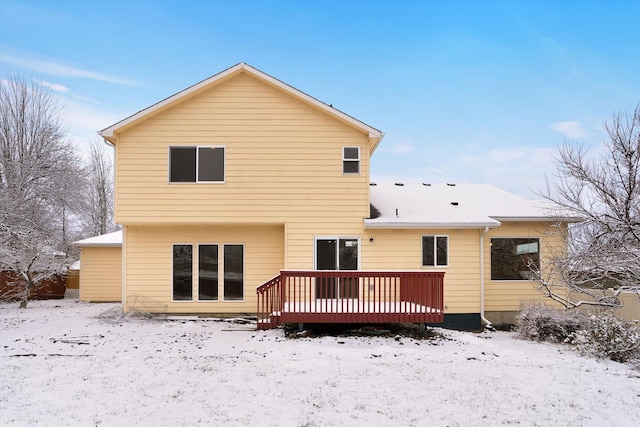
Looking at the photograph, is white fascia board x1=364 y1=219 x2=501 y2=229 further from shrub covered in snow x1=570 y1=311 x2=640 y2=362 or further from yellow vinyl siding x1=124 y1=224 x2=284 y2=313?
shrub covered in snow x1=570 y1=311 x2=640 y2=362

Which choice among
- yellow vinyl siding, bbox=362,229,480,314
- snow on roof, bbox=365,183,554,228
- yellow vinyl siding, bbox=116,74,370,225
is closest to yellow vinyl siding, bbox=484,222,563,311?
snow on roof, bbox=365,183,554,228

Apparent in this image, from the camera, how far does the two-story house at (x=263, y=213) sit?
48.5ft

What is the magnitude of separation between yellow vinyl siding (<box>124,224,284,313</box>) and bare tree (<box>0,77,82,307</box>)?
5.93 metres

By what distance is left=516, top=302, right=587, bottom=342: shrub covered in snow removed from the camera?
12922 millimetres

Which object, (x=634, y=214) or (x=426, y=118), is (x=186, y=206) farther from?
(x=426, y=118)

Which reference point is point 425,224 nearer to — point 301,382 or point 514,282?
point 514,282

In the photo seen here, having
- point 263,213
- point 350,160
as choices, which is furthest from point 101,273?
point 350,160

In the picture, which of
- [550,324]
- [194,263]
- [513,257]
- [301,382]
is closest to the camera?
[301,382]

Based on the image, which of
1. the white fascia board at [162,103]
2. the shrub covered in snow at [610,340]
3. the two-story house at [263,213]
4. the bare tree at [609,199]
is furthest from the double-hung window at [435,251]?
the white fascia board at [162,103]

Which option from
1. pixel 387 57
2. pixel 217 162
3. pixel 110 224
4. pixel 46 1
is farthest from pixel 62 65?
pixel 110 224

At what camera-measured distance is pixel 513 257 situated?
51.8ft

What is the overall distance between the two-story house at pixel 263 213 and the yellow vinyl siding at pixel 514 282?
0.14ft

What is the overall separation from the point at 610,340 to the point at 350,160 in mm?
8018

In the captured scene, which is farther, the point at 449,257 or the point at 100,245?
the point at 100,245
